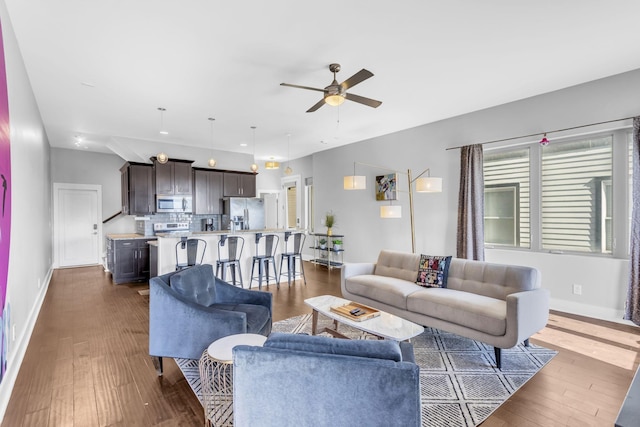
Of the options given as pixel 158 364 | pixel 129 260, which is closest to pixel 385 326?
pixel 158 364

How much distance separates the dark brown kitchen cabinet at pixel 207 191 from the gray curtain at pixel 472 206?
5504 mm

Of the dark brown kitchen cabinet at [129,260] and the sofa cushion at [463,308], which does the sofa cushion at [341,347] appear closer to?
the sofa cushion at [463,308]

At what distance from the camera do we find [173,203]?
6902mm

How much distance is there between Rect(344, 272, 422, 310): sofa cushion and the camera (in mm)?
3588

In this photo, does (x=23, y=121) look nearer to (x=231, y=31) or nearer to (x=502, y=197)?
(x=231, y=31)

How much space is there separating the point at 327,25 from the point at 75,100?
3.91 metres

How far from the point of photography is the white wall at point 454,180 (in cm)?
385

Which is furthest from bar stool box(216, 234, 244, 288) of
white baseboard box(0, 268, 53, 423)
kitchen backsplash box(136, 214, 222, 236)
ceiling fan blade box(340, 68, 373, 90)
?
ceiling fan blade box(340, 68, 373, 90)

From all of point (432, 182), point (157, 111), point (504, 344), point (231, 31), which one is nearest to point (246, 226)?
point (157, 111)

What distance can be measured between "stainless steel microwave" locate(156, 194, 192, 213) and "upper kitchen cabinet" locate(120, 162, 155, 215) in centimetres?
18

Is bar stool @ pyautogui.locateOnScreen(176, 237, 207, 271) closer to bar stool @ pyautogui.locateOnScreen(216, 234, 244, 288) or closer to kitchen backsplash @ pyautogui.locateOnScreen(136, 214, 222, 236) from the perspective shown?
bar stool @ pyautogui.locateOnScreen(216, 234, 244, 288)

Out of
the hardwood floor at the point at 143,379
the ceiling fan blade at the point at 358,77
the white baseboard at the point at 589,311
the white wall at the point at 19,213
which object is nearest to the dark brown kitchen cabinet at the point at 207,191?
the hardwood floor at the point at 143,379

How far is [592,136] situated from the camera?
4031 millimetres

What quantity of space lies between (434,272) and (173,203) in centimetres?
568
